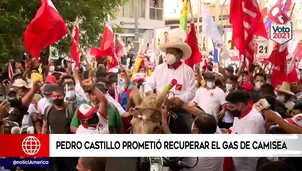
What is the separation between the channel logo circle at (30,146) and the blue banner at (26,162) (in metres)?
0.18

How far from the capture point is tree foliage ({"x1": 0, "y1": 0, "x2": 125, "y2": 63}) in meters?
15.4

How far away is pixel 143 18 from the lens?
18047 mm

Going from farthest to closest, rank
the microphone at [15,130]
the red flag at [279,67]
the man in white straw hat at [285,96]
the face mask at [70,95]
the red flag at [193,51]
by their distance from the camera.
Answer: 1. the red flag at [279,67]
2. the red flag at [193,51]
3. the man in white straw hat at [285,96]
4. the face mask at [70,95]
5. the microphone at [15,130]

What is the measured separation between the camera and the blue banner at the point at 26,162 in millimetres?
6059

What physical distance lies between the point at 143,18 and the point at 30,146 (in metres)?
12.4

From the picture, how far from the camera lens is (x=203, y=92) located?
30.9 feet

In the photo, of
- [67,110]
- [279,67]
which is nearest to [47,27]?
[67,110]

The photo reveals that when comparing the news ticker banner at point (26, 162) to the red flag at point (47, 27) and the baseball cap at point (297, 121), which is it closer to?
the red flag at point (47, 27)

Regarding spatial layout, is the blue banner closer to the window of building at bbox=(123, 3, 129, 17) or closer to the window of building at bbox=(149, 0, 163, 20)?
the window of building at bbox=(149, 0, 163, 20)

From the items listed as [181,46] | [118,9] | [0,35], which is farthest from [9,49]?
[181,46]

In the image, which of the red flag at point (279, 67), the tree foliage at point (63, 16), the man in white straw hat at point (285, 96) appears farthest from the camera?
the tree foliage at point (63, 16)

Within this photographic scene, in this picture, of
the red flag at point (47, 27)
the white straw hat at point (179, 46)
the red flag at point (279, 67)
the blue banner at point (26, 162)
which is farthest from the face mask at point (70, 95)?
the red flag at point (279, 67)

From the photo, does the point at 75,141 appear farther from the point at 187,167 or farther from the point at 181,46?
the point at 181,46

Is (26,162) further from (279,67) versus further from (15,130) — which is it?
(279,67)
